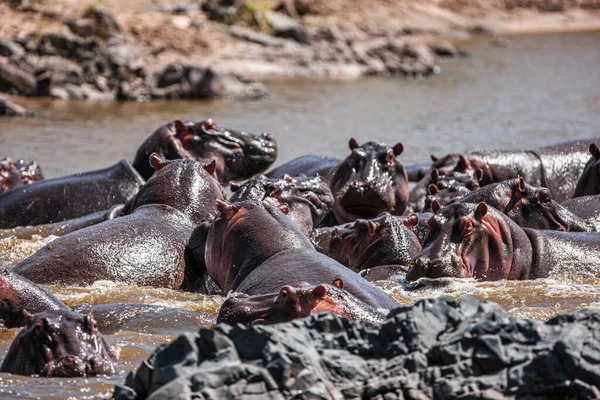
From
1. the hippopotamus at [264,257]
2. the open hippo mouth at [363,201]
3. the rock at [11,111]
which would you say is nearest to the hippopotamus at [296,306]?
the hippopotamus at [264,257]

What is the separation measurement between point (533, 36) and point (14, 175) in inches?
1150

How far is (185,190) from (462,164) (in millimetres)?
2960

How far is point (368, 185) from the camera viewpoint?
8961 millimetres

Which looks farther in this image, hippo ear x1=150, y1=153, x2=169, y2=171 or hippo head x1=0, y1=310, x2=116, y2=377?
hippo ear x1=150, y1=153, x2=169, y2=171

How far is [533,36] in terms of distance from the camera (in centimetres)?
3734

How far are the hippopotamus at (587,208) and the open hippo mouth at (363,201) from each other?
4.48 feet

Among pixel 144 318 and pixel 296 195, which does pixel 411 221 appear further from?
pixel 144 318

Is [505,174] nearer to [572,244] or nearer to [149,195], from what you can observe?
[572,244]

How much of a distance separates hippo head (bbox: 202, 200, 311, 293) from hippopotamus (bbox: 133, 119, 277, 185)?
3.28 metres

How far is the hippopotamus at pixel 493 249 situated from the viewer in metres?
6.82

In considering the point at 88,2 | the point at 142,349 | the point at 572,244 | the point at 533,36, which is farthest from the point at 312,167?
the point at 533,36

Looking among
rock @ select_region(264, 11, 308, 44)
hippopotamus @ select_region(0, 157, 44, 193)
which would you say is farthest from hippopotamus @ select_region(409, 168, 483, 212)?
rock @ select_region(264, 11, 308, 44)

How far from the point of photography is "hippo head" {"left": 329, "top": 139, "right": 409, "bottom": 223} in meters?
8.96

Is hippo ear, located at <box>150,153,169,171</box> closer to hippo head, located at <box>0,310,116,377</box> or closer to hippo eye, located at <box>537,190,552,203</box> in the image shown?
hippo eye, located at <box>537,190,552,203</box>
